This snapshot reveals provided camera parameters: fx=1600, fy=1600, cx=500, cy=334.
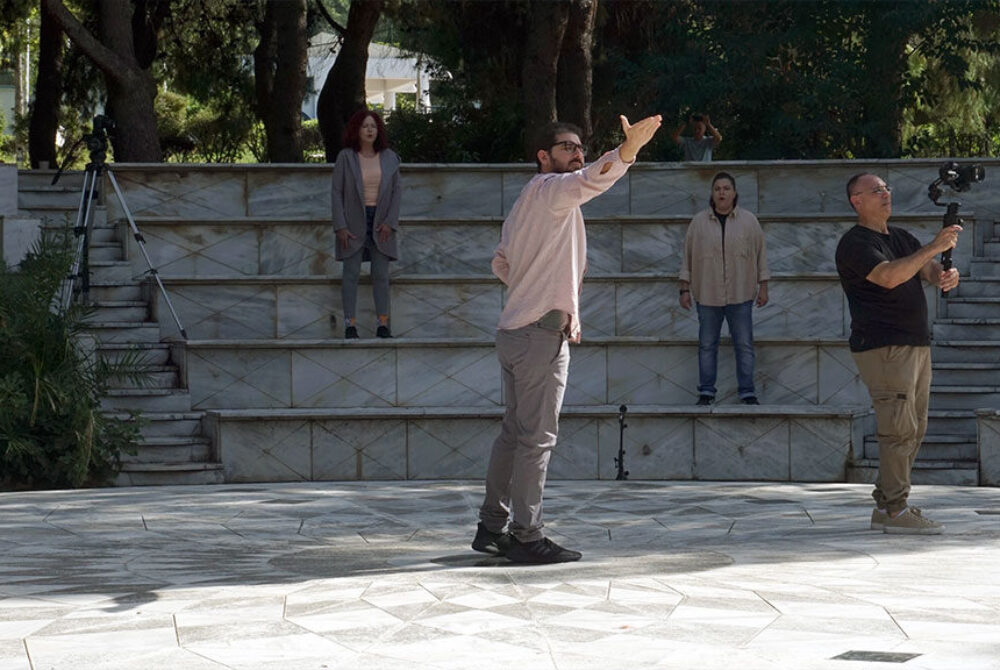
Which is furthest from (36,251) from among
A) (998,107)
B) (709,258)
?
(998,107)

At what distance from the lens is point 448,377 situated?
1262 cm

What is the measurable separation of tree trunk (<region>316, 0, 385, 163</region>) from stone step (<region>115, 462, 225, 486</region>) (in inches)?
347

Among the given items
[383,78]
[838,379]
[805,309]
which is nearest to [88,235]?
[805,309]

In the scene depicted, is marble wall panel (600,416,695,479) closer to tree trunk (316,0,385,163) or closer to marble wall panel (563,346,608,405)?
marble wall panel (563,346,608,405)

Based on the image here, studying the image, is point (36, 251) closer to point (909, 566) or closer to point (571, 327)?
point (571, 327)

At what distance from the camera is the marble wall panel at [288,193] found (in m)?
15.5

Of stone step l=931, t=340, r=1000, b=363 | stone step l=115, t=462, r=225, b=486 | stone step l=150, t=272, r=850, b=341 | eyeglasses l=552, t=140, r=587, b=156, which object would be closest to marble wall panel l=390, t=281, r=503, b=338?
stone step l=150, t=272, r=850, b=341

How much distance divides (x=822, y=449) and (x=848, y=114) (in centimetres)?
659

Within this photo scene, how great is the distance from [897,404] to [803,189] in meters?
8.22

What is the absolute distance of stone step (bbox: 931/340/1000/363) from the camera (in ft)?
42.6

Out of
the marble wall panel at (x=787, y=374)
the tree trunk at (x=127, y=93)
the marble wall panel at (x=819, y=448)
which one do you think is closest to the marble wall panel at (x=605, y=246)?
the marble wall panel at (x=787, y=374)

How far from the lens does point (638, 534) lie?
819 centimetres

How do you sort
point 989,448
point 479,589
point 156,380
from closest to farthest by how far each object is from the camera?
point 479,589, point 989,448, point 156,380

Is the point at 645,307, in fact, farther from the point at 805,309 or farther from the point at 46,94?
the point at 46,94
